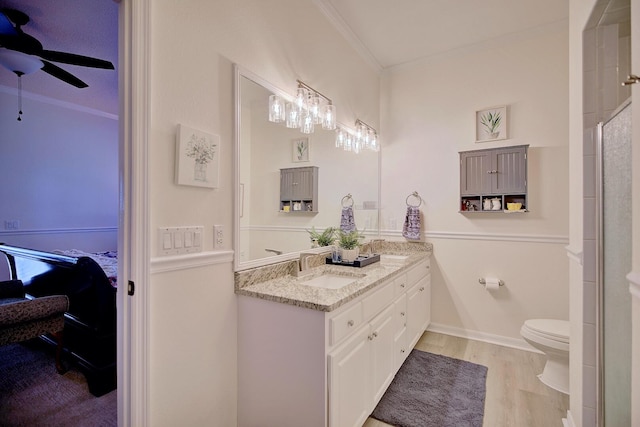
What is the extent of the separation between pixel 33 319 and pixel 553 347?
3461 millimetres

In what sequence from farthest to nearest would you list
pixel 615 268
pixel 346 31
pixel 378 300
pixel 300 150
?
1. pixel 346 31
2. pixel 300 150
3. pixel 378 300
4. pixel 615 268

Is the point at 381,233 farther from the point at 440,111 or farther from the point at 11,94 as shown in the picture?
the point at 11,94

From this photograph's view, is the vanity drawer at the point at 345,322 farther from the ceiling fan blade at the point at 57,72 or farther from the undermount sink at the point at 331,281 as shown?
the ceiling fan blade at the point at 57,72

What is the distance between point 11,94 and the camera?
3664 mm

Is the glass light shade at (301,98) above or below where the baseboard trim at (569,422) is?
above

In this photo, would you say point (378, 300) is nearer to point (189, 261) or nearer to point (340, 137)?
point (189, 261)

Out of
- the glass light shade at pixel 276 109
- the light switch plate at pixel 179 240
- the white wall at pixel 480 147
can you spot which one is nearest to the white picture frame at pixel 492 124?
the white wall at pixel 480 147

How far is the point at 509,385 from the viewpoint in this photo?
2129 mm

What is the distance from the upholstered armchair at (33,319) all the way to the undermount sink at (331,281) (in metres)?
1.76

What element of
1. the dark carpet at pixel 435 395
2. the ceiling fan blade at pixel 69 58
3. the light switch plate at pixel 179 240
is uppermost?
the ceiling fan blade at pixel 69 58

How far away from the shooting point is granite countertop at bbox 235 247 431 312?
1.37 m

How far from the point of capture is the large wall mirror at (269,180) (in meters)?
1.63

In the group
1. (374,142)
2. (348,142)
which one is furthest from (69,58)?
(374,142)

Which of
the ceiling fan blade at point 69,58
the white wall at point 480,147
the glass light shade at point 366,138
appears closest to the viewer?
the ceiling fan blade at point 69,58
